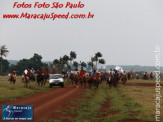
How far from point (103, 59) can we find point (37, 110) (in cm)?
9132

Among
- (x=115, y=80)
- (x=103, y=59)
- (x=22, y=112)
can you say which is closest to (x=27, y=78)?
(x=115, y=80)

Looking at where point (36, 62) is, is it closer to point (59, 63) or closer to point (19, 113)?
point (59, 63)

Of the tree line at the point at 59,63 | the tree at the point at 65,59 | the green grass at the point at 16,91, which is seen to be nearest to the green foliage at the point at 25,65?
the tree line at the point at 59,63

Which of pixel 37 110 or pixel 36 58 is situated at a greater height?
pixel 36 58

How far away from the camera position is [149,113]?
18094 mm

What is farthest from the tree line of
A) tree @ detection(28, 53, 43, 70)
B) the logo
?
the logo

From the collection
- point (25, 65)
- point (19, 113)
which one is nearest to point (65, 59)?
point (25, 65)

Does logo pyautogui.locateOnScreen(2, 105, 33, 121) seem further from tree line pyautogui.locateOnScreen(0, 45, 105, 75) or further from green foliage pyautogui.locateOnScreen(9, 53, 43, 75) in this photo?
green foliage pyautogui.locateOnScreen(9, 53, 43, 75)

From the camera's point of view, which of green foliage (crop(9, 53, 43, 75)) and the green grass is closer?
the green grass

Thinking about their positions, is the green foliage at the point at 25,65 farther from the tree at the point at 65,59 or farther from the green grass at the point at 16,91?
the green grass at the point at 16,91

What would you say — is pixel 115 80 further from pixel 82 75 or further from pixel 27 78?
pixel 27 78

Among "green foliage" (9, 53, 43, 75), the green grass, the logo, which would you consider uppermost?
"green foliage" (9, 53, 43, 75)

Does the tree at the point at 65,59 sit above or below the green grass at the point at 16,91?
above

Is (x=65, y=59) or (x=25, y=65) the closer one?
(x=65, y=59)
